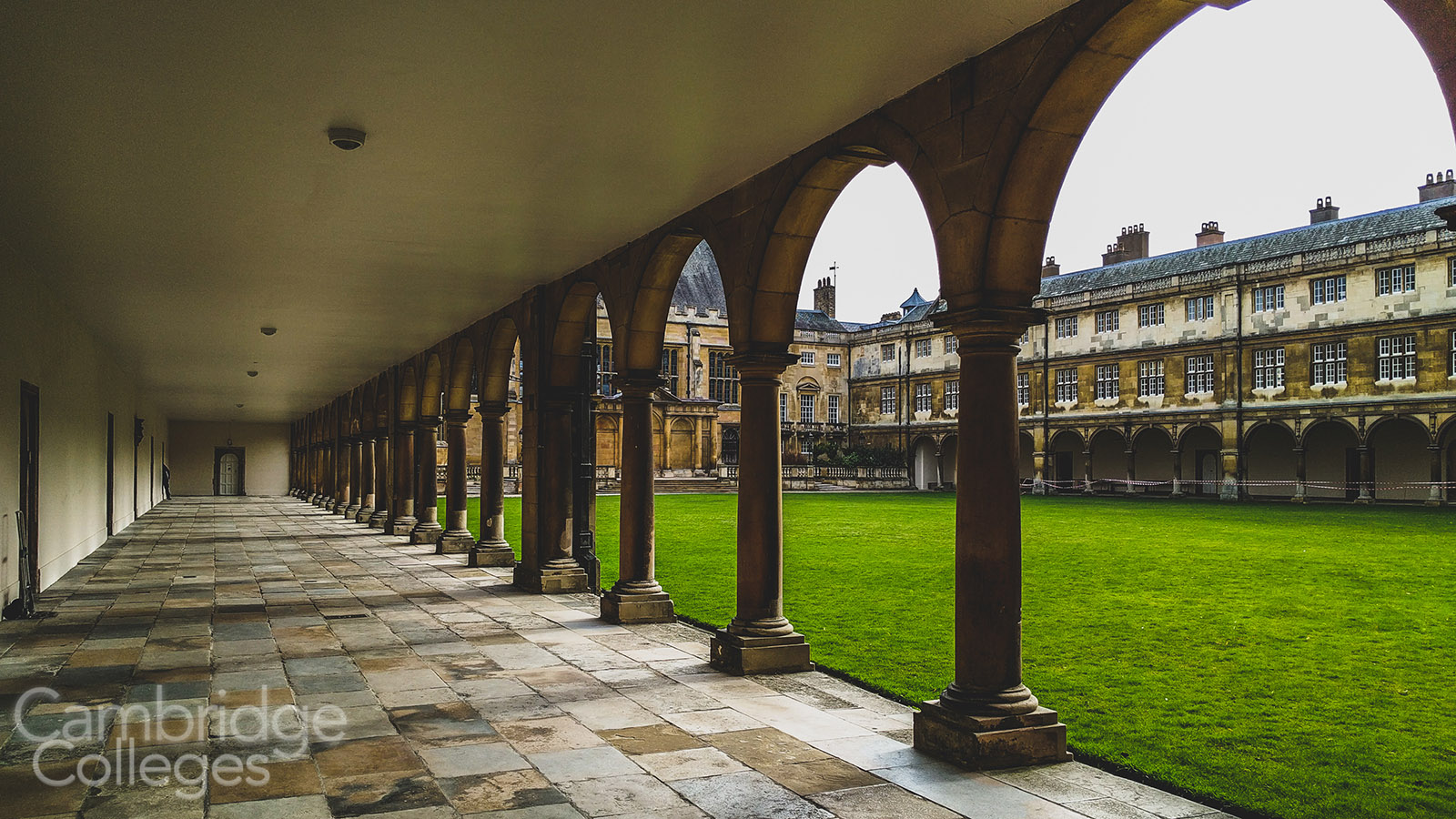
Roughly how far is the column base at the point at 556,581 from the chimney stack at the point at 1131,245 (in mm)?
40746

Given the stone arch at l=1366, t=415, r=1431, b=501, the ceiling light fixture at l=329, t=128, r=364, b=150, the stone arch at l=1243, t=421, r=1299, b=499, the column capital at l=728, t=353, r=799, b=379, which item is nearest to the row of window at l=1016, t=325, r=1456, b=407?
the stone arch at l=1366, t=415, r=1431, b=501

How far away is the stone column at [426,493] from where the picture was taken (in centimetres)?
1788

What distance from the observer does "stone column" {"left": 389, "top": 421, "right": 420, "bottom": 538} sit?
1991cm

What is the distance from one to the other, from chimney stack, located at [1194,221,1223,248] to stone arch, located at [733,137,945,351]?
40.5m

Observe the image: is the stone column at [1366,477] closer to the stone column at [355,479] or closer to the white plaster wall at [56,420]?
the stone column at [355,479]

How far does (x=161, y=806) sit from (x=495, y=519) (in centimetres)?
1049

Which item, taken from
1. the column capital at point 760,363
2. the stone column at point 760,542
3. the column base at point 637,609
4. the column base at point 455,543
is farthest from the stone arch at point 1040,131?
the column base at point 455,543

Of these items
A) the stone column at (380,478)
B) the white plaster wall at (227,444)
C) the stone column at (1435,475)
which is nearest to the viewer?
the stone column at (380,478)

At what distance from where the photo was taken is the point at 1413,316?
32625 millimetres

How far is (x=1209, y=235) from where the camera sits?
141ft

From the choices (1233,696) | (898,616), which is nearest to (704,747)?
(1233,696)

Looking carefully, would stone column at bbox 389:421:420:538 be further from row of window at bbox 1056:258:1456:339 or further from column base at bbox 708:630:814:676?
row of window at bbox 1056:258:1456:339

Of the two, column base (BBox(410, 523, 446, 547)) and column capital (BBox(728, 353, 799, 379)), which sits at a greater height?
column capital (BBox(728, 353, 799, 379))

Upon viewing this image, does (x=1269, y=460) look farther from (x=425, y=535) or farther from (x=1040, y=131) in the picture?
(x=1040, y=131)
